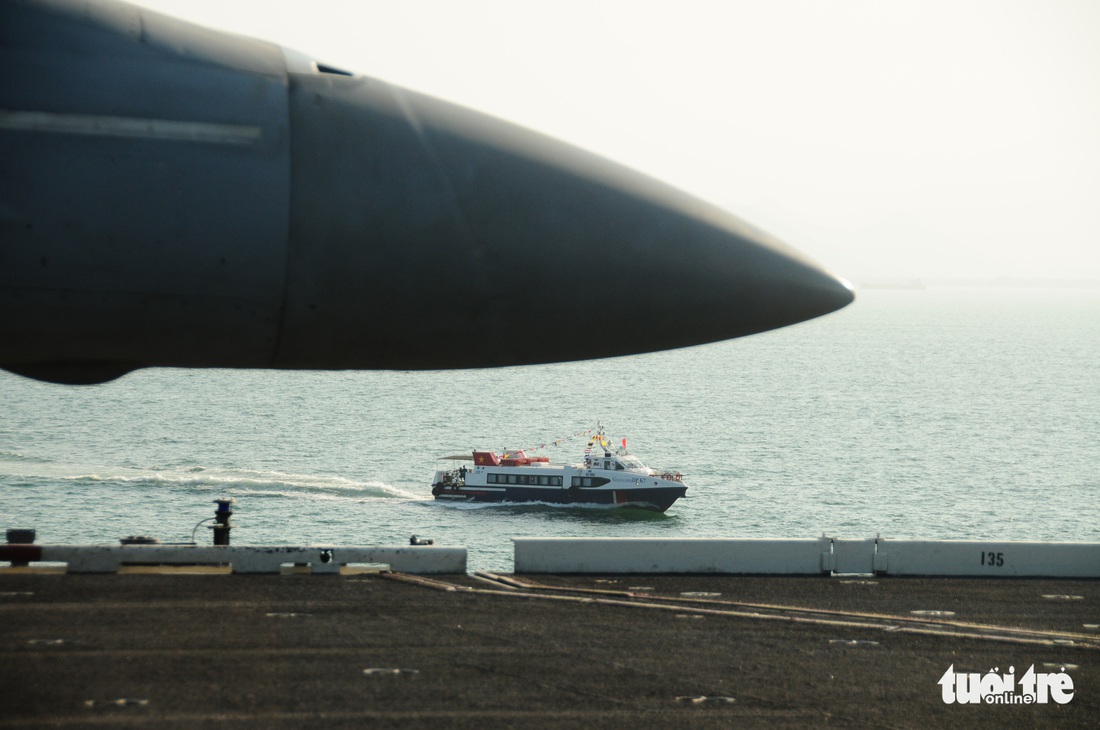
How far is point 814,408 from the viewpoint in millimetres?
126312

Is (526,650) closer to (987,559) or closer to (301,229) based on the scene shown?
(301,229)

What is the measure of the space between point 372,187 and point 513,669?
8.54m

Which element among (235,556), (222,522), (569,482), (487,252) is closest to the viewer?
(487,252)

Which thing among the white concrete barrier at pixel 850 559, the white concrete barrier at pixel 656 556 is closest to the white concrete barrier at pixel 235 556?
the white concrete barrier at pixel 656 556

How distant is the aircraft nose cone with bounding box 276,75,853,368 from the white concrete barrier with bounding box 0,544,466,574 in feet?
38.9

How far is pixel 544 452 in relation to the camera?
9562 cm

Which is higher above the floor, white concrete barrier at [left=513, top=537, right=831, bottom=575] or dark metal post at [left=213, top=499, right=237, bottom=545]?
dark metal post at [left=213, top=499, right=237, bottom=545]

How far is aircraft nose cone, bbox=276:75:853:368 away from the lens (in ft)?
20.5

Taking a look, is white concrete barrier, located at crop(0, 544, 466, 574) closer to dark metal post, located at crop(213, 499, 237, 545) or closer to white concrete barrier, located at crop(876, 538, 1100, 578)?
dark metal post, located at crop(213, 499, 237, 545)

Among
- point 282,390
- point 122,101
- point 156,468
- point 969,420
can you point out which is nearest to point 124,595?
point 122,101

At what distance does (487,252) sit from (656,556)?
1335cm

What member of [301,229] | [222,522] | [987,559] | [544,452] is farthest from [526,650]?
[544,452]

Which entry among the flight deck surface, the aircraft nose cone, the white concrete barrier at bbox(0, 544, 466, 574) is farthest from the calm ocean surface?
the white concrete barrier at bbox(0, 544, 466, 574)

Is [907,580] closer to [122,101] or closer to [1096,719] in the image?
[1096,719]
